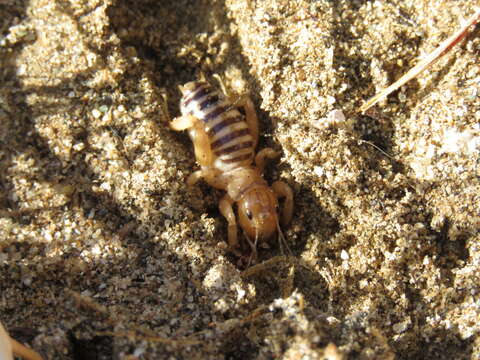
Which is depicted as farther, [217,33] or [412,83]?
[217,33]

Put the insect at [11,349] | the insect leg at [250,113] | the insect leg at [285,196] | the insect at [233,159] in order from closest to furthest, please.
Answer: the insect at [11,349]
the insect leg at [285,196]
the insect at [233,159]
the insect leg at [250,113]

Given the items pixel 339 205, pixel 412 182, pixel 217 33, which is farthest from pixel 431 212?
pixel 217 33

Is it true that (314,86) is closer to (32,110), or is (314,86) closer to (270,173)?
(270,173)

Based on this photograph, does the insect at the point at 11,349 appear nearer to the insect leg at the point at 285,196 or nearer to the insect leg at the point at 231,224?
the insect leg at the point at 231,224

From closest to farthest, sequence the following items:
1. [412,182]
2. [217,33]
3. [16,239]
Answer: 1. [16,239]
2. [412,182]
3. [217,33]

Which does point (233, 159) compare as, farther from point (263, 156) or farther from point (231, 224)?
point (231, 224)

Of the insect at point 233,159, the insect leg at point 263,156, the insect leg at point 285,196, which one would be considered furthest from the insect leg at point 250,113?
the insect leg at point 285,196

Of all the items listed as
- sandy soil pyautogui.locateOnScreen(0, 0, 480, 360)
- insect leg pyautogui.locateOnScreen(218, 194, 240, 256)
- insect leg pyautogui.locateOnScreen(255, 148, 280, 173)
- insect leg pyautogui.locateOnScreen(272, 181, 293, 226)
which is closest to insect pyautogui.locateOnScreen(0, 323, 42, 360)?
sandy soil pyautogui.locateOnScreen(0, 0, 480, 360)
